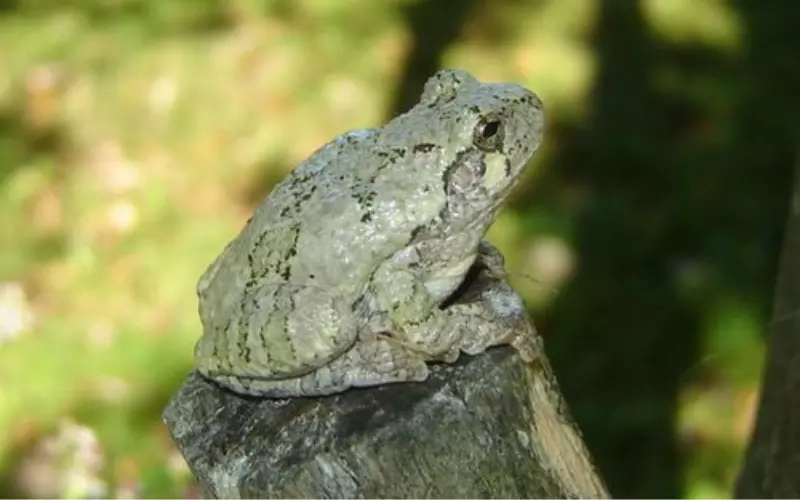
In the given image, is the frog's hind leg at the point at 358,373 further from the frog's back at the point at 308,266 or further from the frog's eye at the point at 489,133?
the frog's eye at the point at 489,133

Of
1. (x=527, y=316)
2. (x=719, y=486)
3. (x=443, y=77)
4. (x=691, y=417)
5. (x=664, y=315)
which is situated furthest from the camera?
(x=664, y=315)

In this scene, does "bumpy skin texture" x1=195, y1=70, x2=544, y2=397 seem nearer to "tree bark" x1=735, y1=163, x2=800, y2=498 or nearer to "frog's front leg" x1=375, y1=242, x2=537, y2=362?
"frog's front leg" x1=375, y1=242, x2=537, y2=362

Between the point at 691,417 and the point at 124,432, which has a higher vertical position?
the point at 124,432

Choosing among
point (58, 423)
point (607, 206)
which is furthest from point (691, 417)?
point (58, 423)

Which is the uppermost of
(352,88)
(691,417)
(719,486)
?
(352,88)

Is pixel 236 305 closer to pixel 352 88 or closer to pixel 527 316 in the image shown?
pixel 527 316

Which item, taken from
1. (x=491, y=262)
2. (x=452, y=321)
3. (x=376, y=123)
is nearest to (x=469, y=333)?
(x=452, y=321)

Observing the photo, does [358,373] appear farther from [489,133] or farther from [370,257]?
[489,133]
